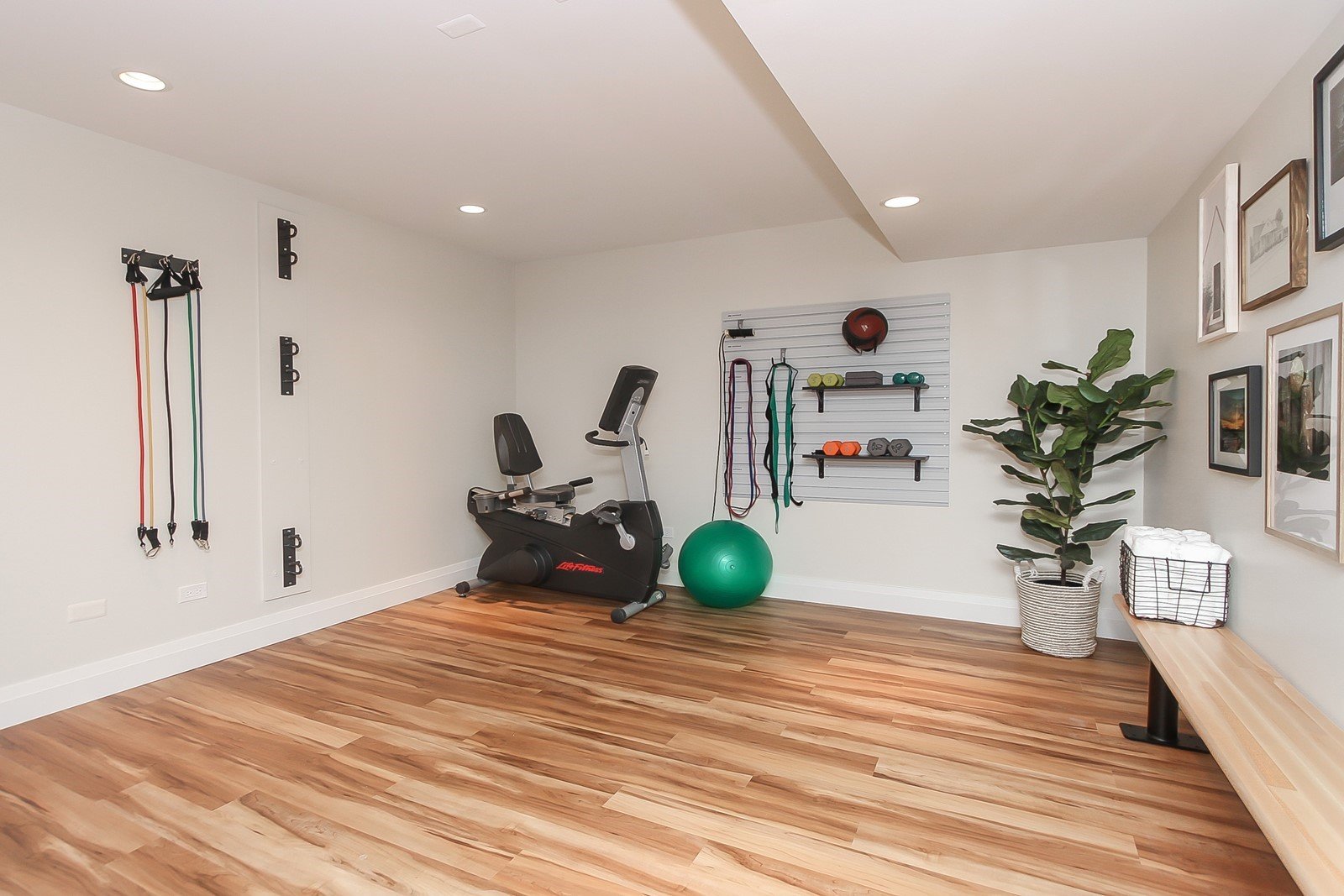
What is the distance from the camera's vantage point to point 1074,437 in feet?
11.5

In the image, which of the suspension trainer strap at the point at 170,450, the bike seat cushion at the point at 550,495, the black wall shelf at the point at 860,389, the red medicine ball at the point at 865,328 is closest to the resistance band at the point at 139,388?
the suspension trainer strap at the point at 170,450

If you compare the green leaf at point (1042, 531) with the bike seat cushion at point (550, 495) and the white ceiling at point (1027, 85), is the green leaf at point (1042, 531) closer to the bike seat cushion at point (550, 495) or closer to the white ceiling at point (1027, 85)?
the white ceiling at point (1027, 85)

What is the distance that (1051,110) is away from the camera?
2.30 meters

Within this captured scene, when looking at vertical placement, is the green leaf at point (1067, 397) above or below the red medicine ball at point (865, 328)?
below

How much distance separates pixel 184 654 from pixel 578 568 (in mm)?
2199

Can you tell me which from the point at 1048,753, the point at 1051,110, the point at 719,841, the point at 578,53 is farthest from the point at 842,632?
the point at 578,53

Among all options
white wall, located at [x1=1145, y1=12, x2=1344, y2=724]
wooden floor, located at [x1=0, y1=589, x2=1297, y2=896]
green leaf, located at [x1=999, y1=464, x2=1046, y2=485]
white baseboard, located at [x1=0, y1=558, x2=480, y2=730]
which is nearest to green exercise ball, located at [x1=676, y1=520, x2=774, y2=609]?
wooden floor, located at [x1=0, y1=589, x2=1297, y2=896]

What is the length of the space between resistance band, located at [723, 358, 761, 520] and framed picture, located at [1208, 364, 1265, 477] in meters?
2.62

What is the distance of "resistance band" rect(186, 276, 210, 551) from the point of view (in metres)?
3.52

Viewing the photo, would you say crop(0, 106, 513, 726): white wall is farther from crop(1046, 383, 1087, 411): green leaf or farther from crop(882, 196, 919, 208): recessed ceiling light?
crop(1046, 383, 1087, 411): green leaf

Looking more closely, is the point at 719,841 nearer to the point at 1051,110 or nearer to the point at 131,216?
the point at 1051,110

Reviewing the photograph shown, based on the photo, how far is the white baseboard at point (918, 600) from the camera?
3967 mm

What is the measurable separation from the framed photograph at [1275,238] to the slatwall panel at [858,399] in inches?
80.0

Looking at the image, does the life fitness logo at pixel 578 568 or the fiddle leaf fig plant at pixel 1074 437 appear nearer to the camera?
the fiddle leaf fig plant at pixel 1074 437
